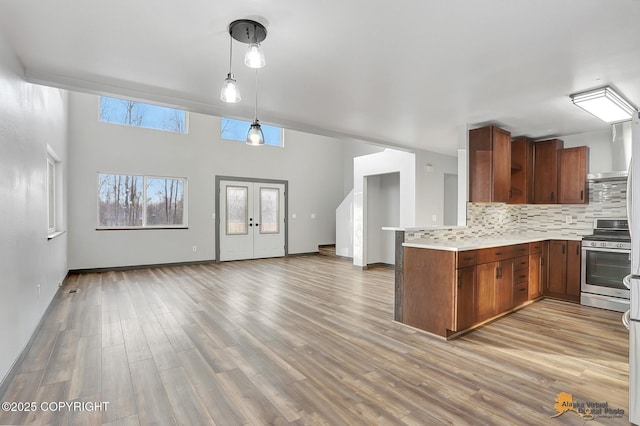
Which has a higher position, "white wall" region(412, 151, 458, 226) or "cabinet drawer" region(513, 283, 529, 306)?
"white wall" region(412, 151, 458, 226)

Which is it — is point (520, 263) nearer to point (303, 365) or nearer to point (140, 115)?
point (303, 365)

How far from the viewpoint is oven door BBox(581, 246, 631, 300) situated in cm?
413

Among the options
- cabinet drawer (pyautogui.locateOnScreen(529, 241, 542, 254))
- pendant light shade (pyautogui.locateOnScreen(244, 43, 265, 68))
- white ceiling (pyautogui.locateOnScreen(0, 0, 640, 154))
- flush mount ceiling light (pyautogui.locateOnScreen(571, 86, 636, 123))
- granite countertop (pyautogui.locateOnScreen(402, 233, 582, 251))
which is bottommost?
cabinet drawer (pyautogui.locateOnScreen(529, 241, 542, 254))

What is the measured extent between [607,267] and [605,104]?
2.18 metres

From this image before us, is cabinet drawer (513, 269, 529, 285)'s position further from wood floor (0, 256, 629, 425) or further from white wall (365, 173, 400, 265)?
white wall (365, 173, 400, 265)

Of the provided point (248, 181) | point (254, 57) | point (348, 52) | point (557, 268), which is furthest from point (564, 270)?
point (248, 181)

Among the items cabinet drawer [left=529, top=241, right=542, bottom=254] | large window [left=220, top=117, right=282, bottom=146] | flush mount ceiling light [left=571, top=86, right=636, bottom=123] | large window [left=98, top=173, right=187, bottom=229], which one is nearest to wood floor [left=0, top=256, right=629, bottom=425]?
cabinet drawer [left=529, top=241, right=542, bottom=254]

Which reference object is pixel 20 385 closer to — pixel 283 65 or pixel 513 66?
pixel 283 65

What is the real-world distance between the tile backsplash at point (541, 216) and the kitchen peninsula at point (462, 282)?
0.46m

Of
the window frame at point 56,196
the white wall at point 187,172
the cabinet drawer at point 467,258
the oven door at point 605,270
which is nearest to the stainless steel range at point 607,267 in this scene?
the oven door at point 605,270

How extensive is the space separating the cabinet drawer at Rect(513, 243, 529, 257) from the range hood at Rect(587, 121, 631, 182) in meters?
1.40

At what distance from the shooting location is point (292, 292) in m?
5.08

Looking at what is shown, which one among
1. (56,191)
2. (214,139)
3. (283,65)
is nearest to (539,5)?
(283,65)

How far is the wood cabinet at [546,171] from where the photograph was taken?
493 centimetres
